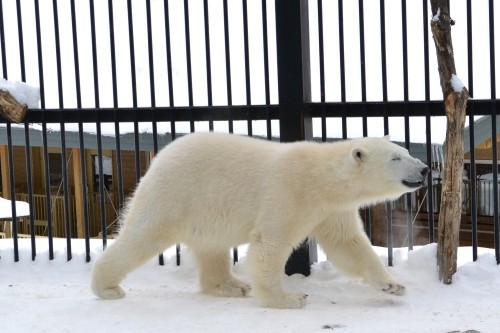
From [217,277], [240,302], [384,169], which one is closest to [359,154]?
[384,169]

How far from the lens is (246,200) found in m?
5.57

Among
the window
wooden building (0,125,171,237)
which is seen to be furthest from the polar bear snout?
the window

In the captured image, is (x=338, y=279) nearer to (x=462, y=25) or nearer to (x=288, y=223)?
(x=288, y=223)

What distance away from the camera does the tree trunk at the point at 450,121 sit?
5.66 metres

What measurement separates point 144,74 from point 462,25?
5326mm

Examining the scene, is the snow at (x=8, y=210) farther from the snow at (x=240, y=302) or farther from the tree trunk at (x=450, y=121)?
the tree trunk at (x=450, y=121)

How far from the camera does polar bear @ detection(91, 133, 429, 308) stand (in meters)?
5.38

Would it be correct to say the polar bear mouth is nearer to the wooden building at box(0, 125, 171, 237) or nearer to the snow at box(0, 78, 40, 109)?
the snow at box(0, 78, 40, 109)

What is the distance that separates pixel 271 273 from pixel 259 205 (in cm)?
47

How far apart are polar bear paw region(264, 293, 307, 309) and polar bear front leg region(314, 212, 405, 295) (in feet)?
1.80

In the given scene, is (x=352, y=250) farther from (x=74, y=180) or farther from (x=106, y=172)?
(x=106, y=172)

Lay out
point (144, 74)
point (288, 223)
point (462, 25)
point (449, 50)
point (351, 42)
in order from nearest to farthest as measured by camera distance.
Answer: point (288, 223)
point (449, 50)
point (462, 25)
point (351, 42)
point (144, 74)

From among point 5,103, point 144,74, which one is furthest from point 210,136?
point 144,74

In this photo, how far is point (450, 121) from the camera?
18.7 feet
